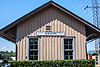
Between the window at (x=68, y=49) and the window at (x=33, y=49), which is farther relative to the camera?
the window at (x=68, y=49)

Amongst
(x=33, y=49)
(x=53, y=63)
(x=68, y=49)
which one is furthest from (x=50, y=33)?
(x=53, y=63)

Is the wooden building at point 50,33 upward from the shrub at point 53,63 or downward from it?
upward

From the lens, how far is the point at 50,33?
14922 millimetres

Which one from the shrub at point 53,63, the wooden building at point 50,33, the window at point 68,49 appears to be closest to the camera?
the shrub at point 53,63

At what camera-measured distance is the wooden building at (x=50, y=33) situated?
48.2 feet

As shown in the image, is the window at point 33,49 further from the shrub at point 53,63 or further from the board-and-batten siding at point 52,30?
the shrub at point 53,63

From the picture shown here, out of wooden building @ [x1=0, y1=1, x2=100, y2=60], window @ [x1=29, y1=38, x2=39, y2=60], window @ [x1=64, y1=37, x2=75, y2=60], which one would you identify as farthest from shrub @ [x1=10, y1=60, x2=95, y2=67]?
window @ [x1=29, y1=38, x2=39, y2=60]

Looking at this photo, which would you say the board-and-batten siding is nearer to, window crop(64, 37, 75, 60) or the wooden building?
the wooden building

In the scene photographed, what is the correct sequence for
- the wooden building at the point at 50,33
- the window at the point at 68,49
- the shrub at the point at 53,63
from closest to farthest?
the shrub at the point at 53,63
the wooden building at the point at 50,33
the window at the point at 68,49

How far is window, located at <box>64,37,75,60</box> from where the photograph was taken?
1505 centimetres

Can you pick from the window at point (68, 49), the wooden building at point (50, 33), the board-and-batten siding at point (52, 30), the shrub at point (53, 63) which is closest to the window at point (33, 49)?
the wooden building at point (50, 33)

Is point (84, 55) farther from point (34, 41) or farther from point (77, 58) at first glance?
point (34, 41)

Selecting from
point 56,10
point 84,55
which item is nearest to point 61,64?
point 84,55

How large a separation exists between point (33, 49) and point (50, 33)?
2113mm
